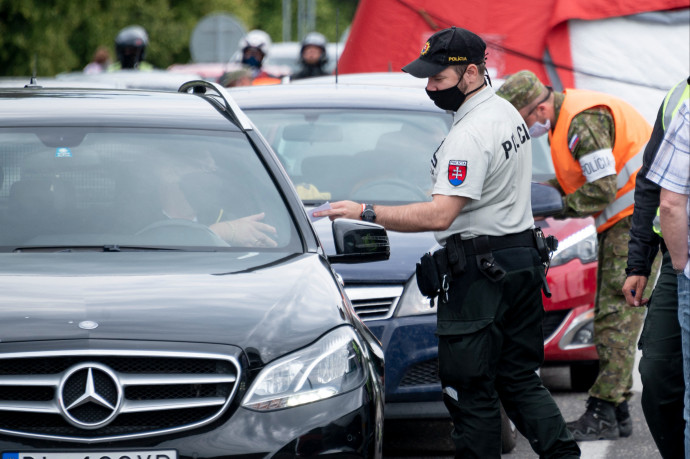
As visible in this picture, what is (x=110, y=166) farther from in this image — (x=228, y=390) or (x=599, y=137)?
(x=599, y=137)

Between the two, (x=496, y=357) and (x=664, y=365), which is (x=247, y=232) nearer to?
(x=496, y=357)

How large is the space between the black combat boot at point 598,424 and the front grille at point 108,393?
3.10 meters

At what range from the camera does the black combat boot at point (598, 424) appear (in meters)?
6.61

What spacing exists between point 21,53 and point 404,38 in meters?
18.9

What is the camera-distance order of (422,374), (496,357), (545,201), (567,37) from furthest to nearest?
(567,37) < (545,201) < (422,374) < (496,357)

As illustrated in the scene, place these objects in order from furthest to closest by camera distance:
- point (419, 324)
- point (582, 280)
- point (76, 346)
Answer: point (582, 280), point (419, 324), point (76, 346)

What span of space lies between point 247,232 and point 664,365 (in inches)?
62.0

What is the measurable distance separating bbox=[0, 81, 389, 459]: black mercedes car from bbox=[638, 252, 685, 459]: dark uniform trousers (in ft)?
3.33

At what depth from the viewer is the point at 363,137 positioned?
7.18 m

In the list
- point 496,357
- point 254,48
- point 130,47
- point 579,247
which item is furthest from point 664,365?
point 130,47

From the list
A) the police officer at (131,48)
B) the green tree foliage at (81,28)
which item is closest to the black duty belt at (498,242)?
the police officer at (131,48)

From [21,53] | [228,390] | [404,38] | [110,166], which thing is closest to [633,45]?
[404,38]

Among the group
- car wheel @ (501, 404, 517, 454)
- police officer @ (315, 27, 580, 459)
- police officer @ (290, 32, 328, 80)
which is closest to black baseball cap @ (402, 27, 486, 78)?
police officer @ (315, 27, 580, 459)

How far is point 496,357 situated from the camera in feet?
16.9
